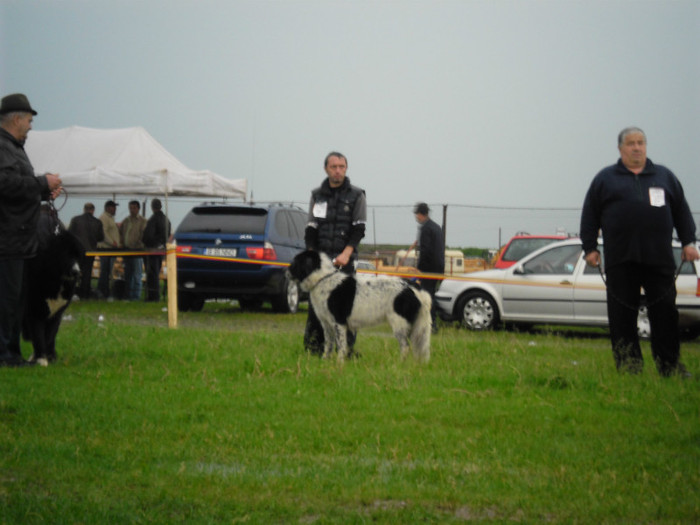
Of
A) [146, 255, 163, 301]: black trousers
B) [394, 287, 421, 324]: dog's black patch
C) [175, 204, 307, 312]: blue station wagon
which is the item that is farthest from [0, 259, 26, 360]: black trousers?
[146, 255, 163, 301]: black trousers

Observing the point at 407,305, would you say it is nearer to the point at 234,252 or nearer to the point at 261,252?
the point at 261,252

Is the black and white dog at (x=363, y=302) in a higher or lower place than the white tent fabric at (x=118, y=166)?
lower

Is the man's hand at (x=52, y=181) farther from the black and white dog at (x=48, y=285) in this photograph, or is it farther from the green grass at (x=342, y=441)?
the green grass at (x=342, y=441)

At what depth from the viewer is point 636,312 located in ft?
24.0

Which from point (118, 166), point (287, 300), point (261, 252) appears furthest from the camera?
point (118, 166)

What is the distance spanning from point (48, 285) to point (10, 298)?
0.42m

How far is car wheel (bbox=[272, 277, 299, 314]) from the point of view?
16.1 m

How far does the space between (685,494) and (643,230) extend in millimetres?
3666

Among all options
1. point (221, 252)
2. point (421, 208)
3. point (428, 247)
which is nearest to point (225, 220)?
point (221, 252)

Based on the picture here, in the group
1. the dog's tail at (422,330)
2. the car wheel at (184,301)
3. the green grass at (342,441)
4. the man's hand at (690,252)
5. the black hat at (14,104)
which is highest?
the black hat at (14,104)

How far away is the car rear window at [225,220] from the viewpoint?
15727 millimetres

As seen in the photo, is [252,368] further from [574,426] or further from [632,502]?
[632,502]

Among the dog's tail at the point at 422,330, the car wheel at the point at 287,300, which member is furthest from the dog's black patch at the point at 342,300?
the car wheel at the point at 287,300

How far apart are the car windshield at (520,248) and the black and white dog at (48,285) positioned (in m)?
14.2
